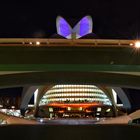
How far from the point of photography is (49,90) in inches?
4407

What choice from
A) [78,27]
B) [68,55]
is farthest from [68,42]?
[78,27]

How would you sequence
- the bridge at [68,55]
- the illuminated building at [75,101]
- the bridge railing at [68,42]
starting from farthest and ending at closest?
the illuminated building at [75,101] → the bridge railing at [68,42] → the bridge at [68,55]

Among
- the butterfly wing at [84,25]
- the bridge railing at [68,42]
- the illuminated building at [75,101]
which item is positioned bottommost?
the illuminated building at [75,101]

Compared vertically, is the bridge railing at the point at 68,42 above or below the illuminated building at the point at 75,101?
above

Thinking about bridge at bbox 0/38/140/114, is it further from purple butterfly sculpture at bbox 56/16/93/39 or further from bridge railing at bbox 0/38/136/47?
purple butterfly sculpture at bbox 56/16/93/39

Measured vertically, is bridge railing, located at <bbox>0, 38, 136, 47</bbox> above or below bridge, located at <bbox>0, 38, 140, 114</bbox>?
above

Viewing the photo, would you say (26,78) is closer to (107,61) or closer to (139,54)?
(107,61)

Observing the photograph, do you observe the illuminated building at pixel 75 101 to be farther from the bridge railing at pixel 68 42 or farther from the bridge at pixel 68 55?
the bridge railing at pixel 68 42

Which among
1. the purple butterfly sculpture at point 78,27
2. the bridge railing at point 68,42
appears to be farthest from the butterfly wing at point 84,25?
the bridge railing at point 68,42

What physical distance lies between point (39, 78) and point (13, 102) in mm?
98307

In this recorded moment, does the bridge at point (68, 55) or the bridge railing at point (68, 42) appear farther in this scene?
the bridge railing at point (68, 42)

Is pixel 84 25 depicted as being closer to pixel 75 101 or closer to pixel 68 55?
pixel 75 101

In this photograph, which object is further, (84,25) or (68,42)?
(84,25)

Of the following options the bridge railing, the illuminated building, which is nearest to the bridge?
the bridge railing
